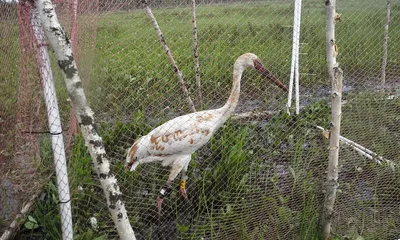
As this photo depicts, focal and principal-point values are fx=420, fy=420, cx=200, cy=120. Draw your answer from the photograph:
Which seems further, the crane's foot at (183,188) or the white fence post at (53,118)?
the crane's foot at (183,188)

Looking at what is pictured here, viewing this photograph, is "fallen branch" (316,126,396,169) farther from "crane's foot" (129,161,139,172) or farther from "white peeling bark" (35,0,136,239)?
"white peeling bark" (35,0,136,239)

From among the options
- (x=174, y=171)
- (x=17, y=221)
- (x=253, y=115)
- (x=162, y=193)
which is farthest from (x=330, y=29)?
(x=17, y=221)

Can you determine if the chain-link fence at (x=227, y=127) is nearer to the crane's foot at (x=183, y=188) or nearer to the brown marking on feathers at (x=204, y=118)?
the crane's foot at (x=183, y=188)

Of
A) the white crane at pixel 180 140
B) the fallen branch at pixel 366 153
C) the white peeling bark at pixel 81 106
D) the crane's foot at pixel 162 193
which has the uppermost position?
the white peeling bark at pixel 81 106

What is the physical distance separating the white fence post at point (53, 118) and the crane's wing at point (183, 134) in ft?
3.45

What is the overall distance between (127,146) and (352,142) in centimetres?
221

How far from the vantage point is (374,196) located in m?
3.59

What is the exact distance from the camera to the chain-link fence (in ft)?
10.9

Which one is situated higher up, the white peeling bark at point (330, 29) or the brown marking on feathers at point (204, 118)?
the white peeling bark at point (330, 29)

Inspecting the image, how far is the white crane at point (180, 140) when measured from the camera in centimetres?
347

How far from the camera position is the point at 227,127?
14.9ft

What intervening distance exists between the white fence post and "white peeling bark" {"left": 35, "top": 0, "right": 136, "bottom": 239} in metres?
0.43

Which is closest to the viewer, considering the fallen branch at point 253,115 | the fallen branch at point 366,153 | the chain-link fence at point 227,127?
the chain-link fence at point 227,127

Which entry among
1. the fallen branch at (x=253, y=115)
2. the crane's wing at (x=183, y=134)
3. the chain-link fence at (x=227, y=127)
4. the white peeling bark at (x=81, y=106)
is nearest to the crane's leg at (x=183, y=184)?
the chain-link fence at (x=227, y=127)
